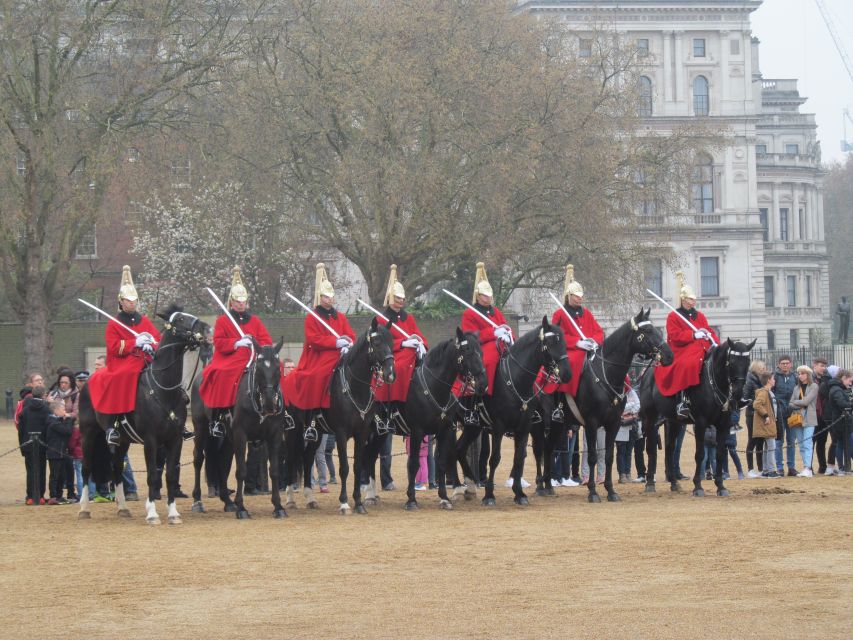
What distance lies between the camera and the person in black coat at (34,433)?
22.3m

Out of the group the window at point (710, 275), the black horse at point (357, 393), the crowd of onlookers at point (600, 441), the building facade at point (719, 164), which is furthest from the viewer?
the window at point (710, 275)

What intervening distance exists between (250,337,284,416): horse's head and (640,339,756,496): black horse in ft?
21.5

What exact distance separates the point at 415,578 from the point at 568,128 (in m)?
35.4

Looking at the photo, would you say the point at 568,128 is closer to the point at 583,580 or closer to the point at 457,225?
the point at 457,225

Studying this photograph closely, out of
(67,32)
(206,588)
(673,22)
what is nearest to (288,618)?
(206,588)

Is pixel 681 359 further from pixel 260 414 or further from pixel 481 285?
pixel 260 414

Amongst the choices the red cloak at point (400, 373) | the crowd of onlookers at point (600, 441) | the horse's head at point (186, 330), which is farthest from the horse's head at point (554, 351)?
the horse's head at point (186, 330)

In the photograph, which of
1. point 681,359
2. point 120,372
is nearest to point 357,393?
point 120,372

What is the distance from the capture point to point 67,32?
4072cm

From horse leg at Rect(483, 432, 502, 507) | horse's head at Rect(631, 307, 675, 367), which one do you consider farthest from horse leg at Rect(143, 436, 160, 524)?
horse's head at Rect(631, 307, 675, 367)

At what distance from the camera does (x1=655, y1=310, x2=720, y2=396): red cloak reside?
2127cm

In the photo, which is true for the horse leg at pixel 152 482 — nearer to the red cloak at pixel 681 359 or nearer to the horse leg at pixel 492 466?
the horse leg at pixel 492 466

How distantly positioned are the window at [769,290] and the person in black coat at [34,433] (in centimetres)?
8641

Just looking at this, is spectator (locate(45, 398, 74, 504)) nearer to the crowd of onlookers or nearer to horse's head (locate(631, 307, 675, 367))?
the crowd of onlookers
